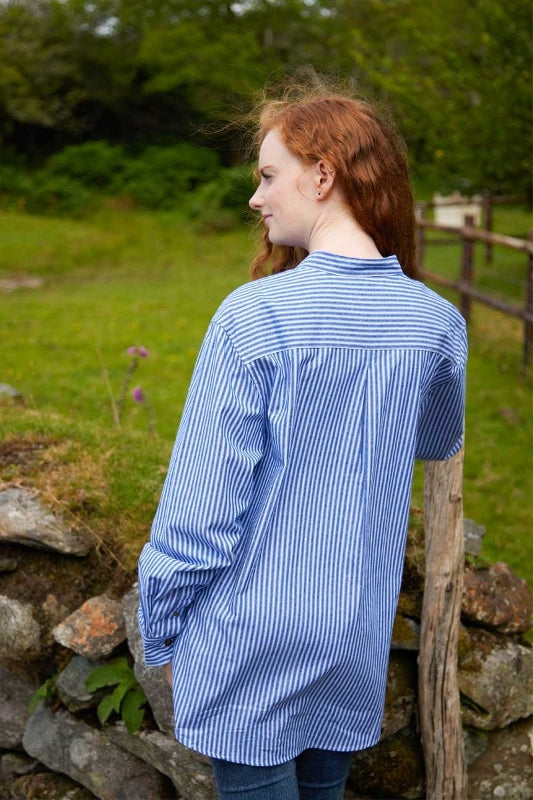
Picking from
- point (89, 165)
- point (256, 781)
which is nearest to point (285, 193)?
point (256, 781)

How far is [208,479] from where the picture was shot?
166 centimetres

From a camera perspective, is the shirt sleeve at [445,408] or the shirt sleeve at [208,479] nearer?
Result: the shirt sleeve at [208,479]

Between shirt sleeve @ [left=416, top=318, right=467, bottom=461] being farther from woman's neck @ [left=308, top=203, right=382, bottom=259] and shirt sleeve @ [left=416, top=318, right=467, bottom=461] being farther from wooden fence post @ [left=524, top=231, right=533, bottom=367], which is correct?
wooden fence post @ [left=524, top=231, right=533, bottom=367]

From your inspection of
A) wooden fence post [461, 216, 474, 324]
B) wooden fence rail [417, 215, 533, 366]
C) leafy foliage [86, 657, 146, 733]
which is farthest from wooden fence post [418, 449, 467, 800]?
wooden fence post [461, 216, 474, 324]

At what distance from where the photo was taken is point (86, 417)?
6422 mm

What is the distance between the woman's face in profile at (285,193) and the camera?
71.4 inches

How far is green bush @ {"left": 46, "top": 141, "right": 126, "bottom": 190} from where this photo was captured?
23.9 metres

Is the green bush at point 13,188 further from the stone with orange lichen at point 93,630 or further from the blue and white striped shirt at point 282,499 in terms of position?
the blue and white striped shirt at point 282,499

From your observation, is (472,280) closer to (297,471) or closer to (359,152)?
(359,152)

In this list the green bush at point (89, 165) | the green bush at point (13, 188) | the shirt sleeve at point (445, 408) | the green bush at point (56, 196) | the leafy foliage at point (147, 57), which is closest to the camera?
the shirt sleeve at point (445, 408)

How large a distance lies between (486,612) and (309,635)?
5.33 feet

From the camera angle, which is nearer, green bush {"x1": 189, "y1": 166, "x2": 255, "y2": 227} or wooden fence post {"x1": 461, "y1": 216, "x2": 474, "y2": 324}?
wooden fence post {"x1": 461, "y1": 216, "x2": 474, "y2": 324}

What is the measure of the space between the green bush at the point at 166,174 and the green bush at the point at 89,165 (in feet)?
1.14

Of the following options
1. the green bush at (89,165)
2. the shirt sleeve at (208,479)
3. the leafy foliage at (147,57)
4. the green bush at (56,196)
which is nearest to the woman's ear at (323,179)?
the shirt sleeve at (208,479)
